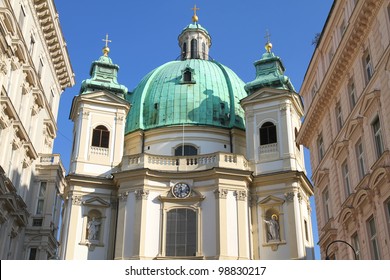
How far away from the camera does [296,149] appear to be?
43562 millimetres

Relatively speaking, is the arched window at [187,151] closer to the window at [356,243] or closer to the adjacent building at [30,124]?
the adjacent building at [30,124]

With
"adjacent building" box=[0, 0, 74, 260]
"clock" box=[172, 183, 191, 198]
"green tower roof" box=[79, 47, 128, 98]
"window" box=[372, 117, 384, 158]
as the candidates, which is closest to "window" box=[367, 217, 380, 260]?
"window" box=[372, 117, 384, 158]

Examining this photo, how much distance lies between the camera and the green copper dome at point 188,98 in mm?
48562

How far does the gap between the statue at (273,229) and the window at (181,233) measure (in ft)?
16.3

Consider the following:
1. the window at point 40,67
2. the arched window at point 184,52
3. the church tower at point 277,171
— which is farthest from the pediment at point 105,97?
the arched window at point 184,52

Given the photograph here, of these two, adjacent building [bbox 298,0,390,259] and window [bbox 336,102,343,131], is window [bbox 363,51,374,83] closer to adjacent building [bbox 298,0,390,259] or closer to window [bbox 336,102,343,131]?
adjacent building [bbox 298,0,390,259]

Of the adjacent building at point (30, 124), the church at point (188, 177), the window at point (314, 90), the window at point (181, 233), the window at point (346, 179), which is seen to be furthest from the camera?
the church at point (188, 177)

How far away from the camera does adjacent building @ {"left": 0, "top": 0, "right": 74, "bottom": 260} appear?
27.2 meters

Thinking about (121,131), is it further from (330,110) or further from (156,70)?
(330,110)

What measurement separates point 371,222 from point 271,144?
72.1ft

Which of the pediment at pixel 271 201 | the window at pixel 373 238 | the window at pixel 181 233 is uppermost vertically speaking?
the pediment at pixel 271 201

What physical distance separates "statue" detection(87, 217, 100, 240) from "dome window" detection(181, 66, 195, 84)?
16121 millimetres

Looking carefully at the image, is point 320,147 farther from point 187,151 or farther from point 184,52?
point 184,52

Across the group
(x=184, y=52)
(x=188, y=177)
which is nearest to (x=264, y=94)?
(x=188, y=177)
